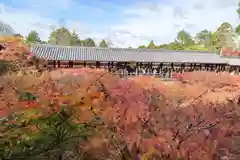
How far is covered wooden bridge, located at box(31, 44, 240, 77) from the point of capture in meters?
26.0

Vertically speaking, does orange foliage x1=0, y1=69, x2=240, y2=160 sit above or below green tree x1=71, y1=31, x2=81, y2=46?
below

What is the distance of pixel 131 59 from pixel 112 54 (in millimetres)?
1940

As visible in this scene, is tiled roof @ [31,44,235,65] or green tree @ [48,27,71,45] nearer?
tiled roof @ [31,44,235,65]

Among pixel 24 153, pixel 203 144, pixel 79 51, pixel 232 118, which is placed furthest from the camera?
pixel 79 51

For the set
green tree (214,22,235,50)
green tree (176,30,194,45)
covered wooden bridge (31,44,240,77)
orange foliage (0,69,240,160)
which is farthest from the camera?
green tree (176,30,194,45)

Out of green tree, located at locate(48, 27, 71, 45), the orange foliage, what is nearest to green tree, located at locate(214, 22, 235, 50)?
green tree, located at locate(48, 27, 71, 45)

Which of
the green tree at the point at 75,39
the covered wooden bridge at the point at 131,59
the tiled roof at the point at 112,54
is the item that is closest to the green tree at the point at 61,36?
the green tree at the point at 75,39

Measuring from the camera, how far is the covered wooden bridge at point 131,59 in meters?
26.0

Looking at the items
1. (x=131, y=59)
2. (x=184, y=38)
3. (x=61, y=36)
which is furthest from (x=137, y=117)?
(x=184, y=38)

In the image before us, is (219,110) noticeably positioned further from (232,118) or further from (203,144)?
(203,144)

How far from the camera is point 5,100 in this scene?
11.9ft

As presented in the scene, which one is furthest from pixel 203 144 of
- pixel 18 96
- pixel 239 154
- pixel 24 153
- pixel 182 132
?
pixel 18 96

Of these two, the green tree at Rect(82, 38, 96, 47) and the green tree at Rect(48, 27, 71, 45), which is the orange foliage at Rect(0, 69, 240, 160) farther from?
the green tree at Rect(82, 38, 96, 47)

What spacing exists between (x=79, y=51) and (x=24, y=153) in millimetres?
25088
